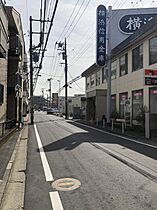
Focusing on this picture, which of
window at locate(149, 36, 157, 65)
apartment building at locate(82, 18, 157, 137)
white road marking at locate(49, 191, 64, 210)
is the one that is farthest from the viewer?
window at locate(149, 36, 157, 65)

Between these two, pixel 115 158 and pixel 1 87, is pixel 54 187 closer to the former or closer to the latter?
pixel 115 158

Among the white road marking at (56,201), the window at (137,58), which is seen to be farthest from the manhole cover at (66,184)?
the window at (137,58)

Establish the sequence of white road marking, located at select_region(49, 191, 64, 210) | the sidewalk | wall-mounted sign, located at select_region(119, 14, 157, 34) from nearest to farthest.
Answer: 1. white road marking, located at select_region(49, 191, 64, 210)
2. the sidewalk
3. wall-mounted sign, located at select_region(119, 14, 157, 34)

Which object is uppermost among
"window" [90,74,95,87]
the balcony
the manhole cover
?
the balcony

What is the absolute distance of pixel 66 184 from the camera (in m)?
7.16

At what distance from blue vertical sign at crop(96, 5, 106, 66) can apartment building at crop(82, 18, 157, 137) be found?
5.19ft

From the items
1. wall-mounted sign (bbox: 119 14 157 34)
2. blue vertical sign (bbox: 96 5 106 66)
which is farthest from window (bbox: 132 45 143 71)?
wall-mounted sign (bbox: 119 14 157 34)

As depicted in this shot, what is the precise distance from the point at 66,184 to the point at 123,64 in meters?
22.3

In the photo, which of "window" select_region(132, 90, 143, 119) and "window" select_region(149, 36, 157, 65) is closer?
"window" select_region(149, 36, 157, 65)

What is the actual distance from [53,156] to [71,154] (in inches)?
30.6

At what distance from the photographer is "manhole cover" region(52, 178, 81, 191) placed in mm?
6830

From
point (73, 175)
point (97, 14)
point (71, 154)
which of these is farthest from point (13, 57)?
Result: point (73, 175)

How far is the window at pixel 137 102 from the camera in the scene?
2342 centimetres

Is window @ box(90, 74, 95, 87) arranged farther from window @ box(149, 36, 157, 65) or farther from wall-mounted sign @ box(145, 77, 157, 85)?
wall-mounted sign @ box(145, 77, 157, 85)
